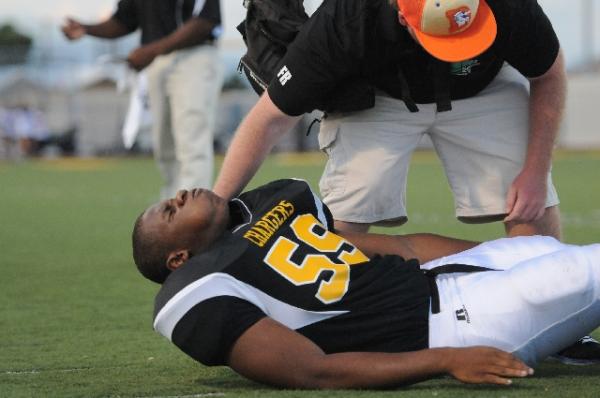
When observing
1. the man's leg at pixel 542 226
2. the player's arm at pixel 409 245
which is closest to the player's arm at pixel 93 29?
the man's leg at pixel 542 226

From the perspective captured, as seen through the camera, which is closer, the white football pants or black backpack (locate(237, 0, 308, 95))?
the white football pants

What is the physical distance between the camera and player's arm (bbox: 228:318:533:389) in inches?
136

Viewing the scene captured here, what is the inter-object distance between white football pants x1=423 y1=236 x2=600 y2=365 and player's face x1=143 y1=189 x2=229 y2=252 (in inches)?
28.5

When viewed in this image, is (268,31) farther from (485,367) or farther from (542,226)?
(485,367)

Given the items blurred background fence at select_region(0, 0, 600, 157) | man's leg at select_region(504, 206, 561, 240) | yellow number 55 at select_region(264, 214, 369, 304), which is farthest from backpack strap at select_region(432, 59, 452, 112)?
blurred background fence at select_region(0, 0, 600, 157)

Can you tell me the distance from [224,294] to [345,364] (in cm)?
39

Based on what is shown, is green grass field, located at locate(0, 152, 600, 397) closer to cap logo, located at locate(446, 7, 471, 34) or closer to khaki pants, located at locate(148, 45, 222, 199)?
khaki pants, located at locate(148, 45, 222, 199)

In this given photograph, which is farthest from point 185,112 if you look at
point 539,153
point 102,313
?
point 539,153

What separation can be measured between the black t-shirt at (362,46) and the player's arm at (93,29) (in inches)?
175

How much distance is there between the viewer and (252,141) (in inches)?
174

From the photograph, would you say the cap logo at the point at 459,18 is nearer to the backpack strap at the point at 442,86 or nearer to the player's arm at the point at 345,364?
the backpack strap at the point at 442,86

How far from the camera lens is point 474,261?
4.05 meters

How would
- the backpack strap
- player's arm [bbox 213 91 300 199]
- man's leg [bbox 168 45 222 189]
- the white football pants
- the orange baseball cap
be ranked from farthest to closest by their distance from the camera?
man's leg [bbox 168 45 222 189], the backpack strap, player's arm [bbox 213 91 300 199], the orange baseball cap, the white football pants

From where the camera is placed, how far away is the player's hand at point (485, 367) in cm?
344
